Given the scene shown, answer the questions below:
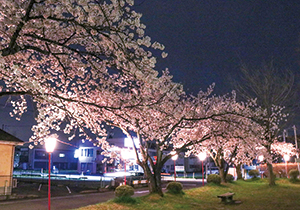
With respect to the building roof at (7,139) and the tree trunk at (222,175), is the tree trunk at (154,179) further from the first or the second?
the tree trunk at (222,175)

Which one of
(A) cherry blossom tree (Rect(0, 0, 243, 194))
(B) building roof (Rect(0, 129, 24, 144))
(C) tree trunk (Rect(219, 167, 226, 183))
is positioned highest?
(A) cherry blossom tree (Rect(0, 0, 243, 194))

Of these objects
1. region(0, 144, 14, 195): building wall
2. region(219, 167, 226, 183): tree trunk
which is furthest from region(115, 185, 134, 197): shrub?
region(219, 167, 226, 183): tree trunk

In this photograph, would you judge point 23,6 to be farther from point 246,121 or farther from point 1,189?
point 1,189

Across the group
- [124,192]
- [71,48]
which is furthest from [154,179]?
[71,48]

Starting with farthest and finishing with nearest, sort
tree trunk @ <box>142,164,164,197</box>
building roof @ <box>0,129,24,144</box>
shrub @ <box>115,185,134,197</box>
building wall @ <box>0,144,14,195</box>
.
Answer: building roof @ <box>0,129,24,144</box>, building wall @ <box>0,144,14,195</box>, tree trunk @ <box>142,164,164,197</box>, shrub @ <box>115,185,134,197</box>

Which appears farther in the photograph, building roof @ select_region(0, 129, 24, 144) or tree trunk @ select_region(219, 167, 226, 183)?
tree trunk @ select_region(219, 167, 226, 183)

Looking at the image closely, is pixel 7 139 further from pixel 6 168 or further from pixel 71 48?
pixel 71 48

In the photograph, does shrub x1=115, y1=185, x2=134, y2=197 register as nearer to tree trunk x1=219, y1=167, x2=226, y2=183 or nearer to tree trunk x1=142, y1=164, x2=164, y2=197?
tree trunk x1=142, y1=164, x2=164, y2=197

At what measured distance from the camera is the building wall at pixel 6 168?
17056 millimetres

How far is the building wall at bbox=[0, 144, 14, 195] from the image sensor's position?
56.0 feet

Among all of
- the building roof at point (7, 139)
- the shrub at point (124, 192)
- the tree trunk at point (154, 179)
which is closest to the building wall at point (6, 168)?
the building roof at point (7, 139)

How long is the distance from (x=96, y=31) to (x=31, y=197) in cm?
1483

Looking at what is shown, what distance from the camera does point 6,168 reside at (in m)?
17.8

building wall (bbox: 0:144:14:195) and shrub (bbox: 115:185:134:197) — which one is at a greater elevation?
building wall (bbox: 0:144:14:195)
